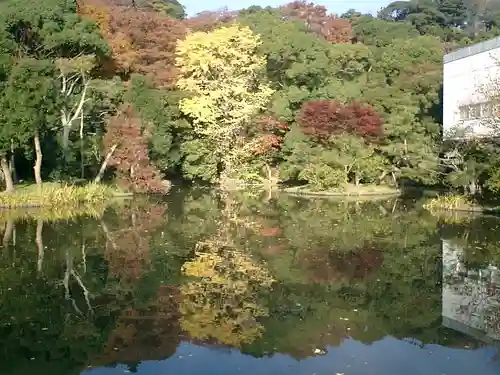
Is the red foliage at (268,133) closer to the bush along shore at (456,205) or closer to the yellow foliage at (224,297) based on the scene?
the bush along shore at (456,205)

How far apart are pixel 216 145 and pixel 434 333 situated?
25.9m

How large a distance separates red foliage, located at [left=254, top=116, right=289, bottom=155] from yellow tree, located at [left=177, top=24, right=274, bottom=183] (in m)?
0.77

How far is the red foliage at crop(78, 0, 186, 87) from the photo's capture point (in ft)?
96.4

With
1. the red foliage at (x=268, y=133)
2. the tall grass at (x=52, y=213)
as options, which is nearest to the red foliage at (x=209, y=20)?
the red foliage at (x=268, y=133)

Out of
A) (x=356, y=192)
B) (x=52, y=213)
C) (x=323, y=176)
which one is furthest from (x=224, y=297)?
(x=356, y=192)

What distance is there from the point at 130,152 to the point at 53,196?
4731mm

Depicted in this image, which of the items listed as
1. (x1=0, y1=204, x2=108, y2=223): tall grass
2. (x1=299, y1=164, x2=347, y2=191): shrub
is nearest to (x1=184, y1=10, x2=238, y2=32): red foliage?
(x1=299, y1=164, x2=347, y2=191): shrub

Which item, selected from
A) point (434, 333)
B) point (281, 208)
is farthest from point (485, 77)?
point (434, 333)

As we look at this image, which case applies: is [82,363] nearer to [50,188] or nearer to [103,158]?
[50,188]

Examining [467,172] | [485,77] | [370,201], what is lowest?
[370,201]

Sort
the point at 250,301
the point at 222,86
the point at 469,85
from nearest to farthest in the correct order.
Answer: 1. the point at 250,301
2. the point at 469,85
3. the point at 222,86

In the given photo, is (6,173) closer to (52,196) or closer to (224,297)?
(52,196)

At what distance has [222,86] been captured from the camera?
1241 inches

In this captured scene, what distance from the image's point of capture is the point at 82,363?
596 cm
